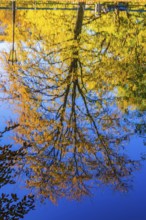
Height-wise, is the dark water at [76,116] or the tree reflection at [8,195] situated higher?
the dark water at [76,116]

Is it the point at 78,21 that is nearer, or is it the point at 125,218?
the point at 125,218

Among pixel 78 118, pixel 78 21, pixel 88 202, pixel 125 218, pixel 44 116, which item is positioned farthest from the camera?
pixel 78 21

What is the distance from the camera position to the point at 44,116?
8.07 metres

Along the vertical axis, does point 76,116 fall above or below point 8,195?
above

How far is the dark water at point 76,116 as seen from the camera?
501cm

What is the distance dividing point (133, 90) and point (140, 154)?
2.89 m

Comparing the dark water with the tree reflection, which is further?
the dark water

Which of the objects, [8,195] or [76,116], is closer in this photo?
[8,195]

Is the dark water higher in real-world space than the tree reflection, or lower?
higher

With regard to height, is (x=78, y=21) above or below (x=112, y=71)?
above

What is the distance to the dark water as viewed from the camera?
501 cm

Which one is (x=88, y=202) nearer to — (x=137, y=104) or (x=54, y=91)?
(x=137, y=104)

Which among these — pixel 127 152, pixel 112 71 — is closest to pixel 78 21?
pixel 112 71

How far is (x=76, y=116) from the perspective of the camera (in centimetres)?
748
